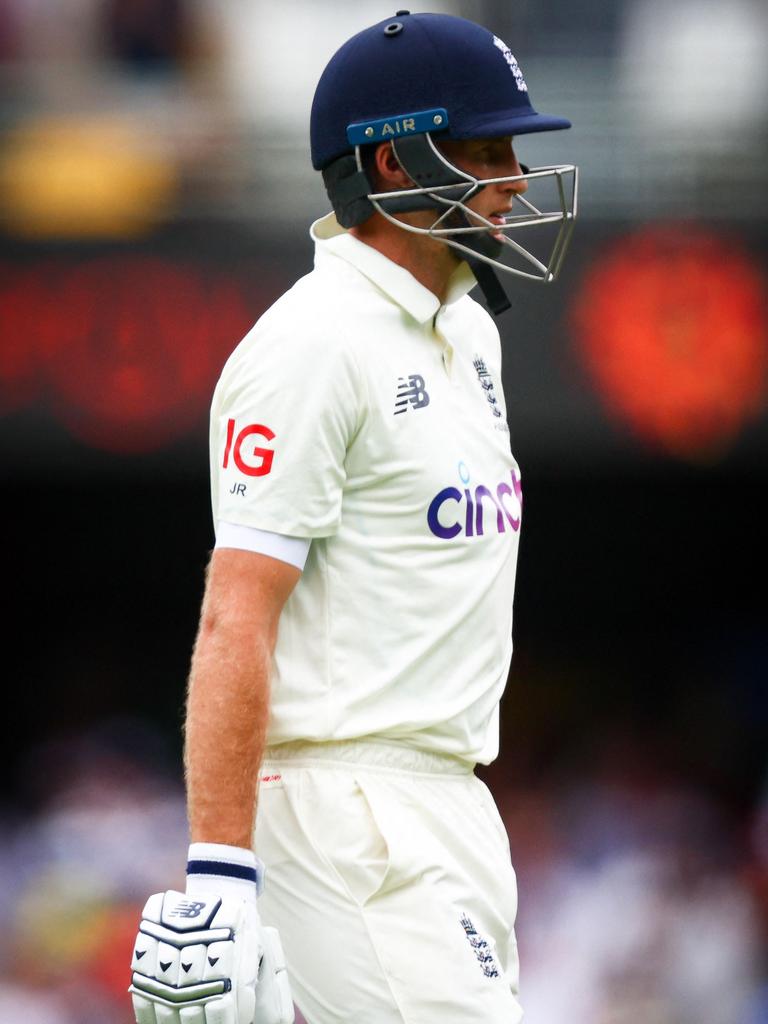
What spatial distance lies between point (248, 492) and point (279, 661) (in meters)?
0.23

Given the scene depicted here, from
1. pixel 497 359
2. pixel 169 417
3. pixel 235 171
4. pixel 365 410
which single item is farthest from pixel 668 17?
pixel 365 410

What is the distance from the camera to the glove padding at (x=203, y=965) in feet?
6.84

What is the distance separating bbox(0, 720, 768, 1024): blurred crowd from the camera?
604 centimetres

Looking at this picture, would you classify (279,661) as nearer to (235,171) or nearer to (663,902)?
(663,902)

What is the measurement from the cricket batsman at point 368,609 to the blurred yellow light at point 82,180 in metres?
4.10

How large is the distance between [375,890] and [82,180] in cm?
480

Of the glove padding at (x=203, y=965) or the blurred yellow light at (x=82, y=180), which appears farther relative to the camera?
the blurred yellow light at (x=82, y=180)

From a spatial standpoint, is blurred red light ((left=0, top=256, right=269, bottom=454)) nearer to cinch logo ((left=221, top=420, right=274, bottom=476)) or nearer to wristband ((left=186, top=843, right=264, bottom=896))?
cinch logo ((left=221, top=420, right=274, bottom=476))

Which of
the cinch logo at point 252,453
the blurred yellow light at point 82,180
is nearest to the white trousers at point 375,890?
the cinch logo at point 252,453

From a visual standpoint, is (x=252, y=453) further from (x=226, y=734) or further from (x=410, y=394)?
(x=226, y=734)

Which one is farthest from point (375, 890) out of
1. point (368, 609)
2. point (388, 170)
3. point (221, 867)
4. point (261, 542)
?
point (388, 170)

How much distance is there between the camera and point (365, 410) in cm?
237

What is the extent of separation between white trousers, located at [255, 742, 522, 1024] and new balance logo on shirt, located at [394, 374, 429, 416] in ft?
1.43

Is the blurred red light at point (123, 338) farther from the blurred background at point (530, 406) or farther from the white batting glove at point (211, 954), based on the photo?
the white batting glove at point (211, 954)
